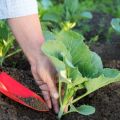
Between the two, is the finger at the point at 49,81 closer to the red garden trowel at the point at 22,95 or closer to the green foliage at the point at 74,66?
the green foliage at the point at 74,66

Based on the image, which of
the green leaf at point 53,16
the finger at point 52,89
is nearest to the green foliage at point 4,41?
the green leaf at point 53,16

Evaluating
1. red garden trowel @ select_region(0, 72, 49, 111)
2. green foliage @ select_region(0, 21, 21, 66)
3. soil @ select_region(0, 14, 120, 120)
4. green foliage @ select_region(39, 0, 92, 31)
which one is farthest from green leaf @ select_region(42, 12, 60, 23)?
red garden trowel @ select_region(0, 72, 49, 111)

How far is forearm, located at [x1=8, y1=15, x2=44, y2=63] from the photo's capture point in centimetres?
183

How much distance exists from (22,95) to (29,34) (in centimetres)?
34

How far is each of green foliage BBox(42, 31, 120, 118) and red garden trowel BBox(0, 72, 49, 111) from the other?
11cm

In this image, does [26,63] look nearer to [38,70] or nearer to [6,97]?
[6,97]

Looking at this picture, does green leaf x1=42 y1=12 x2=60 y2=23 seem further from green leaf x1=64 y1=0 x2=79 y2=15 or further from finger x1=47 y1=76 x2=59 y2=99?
finger x1=47 y1=76 x2=59 y2=99

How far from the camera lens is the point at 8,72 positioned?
2.28 meters

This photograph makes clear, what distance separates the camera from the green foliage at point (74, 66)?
1764mm

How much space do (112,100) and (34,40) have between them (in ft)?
1.88

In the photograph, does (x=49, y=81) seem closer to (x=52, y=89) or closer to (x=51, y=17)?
(x=52, y=89)

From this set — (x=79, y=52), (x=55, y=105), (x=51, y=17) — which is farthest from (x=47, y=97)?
(x=51, y=17)

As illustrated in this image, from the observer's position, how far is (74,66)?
190 cm

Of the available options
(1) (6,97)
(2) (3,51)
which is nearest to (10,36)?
(2) (3,51)
